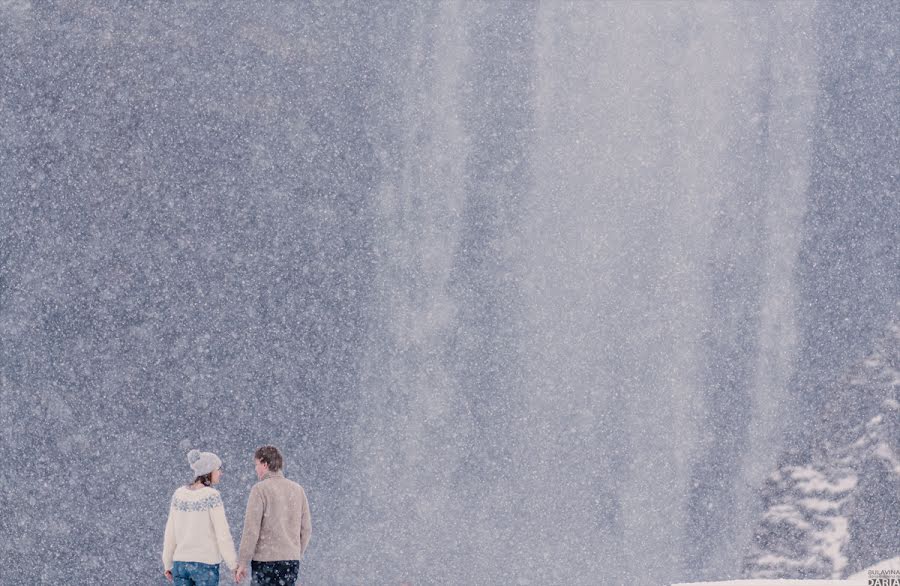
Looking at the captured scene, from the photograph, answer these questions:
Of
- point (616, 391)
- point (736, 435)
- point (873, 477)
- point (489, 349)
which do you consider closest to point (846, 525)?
point (873, 477)

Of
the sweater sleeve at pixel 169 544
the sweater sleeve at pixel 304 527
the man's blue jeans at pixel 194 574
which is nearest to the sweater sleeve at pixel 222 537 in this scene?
the man's blue jeans at pixel 194 574

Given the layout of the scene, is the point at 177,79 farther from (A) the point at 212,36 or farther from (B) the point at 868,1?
(B) the point at 868,1

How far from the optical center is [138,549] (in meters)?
6.20

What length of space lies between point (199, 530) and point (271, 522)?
1.24ft

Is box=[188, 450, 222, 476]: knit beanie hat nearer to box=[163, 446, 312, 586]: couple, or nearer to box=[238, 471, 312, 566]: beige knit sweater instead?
box=[163, 446, 312, 586]: couple

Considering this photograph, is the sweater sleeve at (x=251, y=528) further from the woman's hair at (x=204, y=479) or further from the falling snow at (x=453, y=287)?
the falling snow at (x=453, y=287)

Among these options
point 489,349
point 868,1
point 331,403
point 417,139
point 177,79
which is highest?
point 868,1

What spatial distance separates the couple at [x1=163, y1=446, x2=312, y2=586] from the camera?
450cm

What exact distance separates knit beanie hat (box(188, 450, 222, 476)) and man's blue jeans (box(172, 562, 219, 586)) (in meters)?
0.50

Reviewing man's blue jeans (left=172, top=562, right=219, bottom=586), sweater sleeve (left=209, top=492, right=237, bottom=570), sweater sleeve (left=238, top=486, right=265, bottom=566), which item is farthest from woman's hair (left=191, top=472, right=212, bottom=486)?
man's blue jeans (left=172, top=562, right=219, bottom=586)

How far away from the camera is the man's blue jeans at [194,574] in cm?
454

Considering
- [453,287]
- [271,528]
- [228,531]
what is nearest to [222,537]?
[228,531]

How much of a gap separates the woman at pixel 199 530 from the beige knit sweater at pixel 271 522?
109 mm

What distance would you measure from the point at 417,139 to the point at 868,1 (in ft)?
12.6
